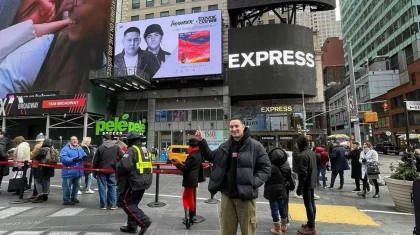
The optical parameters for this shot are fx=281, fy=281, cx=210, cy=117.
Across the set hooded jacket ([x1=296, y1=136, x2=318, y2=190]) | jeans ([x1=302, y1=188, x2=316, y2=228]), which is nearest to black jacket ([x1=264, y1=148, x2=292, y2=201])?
hooded jacket ([x1=296, y1=136, x2=318, y2=190])

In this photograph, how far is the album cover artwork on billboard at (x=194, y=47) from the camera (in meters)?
34.5

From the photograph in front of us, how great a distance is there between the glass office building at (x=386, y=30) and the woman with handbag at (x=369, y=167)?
2075 inches

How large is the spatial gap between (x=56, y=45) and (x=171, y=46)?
52.3ft

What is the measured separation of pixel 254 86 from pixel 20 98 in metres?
29.6

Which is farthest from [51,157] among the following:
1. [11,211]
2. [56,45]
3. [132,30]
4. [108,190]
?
[56,45]

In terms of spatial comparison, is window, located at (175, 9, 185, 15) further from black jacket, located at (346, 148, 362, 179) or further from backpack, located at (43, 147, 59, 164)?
backpack, located at (43, 147, 59, 164)

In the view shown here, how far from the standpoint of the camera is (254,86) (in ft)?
115

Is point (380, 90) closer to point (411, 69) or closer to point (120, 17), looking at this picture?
point (411, 69)

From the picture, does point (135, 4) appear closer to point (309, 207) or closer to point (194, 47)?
point (194, 47)

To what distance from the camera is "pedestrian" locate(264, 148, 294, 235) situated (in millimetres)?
5328

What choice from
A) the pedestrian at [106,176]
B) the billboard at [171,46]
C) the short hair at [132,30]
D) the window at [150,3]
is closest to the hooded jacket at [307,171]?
the pedestrian at [106,176]

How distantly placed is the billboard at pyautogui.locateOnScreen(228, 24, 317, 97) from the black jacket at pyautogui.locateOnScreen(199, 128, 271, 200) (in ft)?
103

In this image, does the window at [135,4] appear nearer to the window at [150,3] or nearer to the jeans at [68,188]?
the window at [150,3]

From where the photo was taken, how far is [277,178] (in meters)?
5.44
